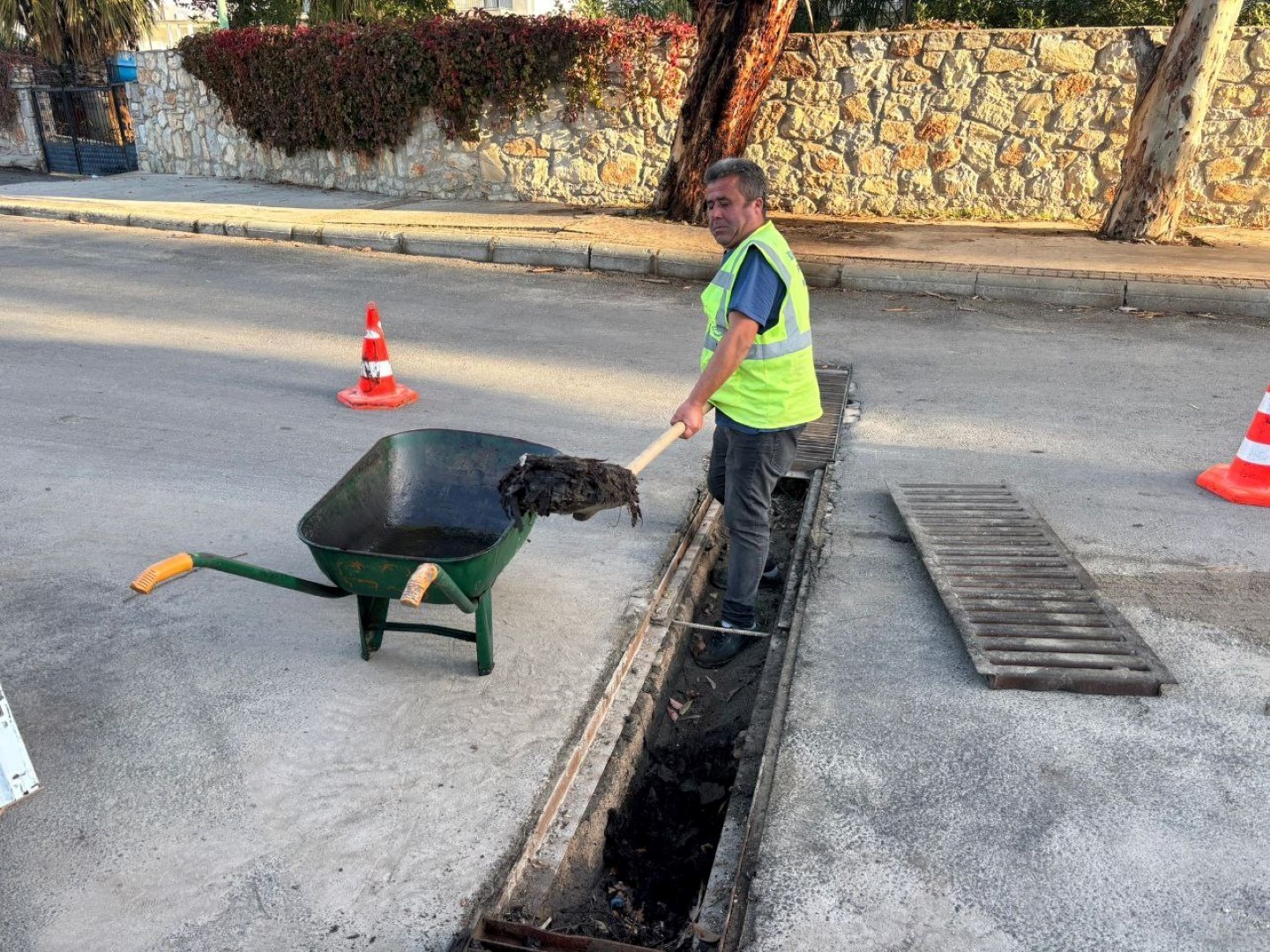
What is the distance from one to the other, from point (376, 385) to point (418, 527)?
2671 millimetres

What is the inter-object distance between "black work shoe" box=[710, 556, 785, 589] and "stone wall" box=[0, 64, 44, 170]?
21.1 metres

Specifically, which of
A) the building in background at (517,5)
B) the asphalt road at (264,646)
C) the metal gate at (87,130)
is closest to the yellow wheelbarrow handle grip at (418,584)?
the asphalt road at (264,646)

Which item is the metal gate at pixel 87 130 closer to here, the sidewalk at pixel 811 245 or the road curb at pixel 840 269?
the sidewalk at pixel 811 245

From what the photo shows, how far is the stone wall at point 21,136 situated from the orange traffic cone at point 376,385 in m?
18.3

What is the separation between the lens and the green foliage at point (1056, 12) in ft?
41.6

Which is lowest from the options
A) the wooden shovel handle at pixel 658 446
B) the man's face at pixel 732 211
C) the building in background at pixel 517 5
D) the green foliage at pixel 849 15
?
the wooden shovel handle at pixel 658 446

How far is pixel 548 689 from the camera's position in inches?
143

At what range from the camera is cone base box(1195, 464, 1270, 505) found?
506 cm

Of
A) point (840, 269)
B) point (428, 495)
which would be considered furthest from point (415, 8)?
point (428, 495)

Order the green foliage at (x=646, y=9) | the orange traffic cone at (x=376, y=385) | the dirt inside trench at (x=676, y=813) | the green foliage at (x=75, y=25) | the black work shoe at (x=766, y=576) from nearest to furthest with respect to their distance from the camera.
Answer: the dirt inside trench at (x=676, y=813) < the black work shoe at (x=766, y=576) < the orange traffic cone at (x=376, y=385) < the green foliage at (x=646, y=9) < the green foliage at (x=75, y=25)

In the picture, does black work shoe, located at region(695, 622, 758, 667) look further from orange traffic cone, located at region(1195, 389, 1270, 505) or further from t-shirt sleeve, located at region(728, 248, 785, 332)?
orange traffic cone, located at region(1195, 389, 1270, 505)

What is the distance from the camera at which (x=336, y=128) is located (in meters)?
14.1

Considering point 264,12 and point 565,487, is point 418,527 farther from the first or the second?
point 264,12

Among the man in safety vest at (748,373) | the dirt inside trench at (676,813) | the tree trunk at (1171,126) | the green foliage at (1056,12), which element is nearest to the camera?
the dirt inside trench at (676,813)
